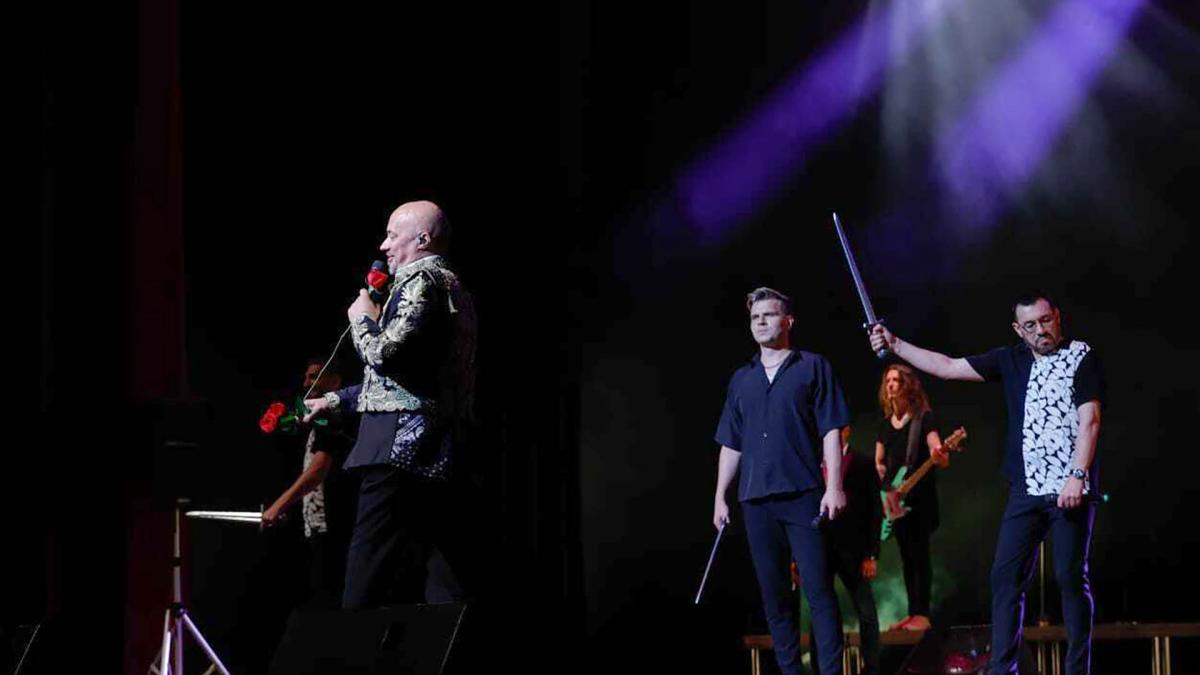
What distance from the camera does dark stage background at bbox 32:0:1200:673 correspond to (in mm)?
6828

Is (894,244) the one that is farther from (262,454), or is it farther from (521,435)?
(262,454)

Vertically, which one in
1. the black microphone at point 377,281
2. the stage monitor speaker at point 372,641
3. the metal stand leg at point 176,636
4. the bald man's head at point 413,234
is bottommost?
the metal stand leg at point 176,636

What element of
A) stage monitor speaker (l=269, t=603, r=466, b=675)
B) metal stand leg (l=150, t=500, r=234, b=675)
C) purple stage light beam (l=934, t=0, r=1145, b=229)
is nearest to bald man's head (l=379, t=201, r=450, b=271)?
stage monitor speaker (l=269, t=603, r=466, b=675)

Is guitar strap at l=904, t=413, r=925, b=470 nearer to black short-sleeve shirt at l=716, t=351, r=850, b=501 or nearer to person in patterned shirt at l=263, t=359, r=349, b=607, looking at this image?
black short-sleeve shirt at l=716, t=351, r=850, b=501

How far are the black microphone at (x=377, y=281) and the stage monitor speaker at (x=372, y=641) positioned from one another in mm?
1010

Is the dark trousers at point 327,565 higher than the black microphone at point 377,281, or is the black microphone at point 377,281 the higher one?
the black microphone at point 377,281

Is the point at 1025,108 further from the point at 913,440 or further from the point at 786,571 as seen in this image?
the point at 786,571

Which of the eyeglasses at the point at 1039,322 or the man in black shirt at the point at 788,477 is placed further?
the eyeglasses at the point at 1039,322

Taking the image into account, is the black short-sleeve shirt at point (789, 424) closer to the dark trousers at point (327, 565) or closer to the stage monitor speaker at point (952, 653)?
the stage monitor speaker at point (952, 653)

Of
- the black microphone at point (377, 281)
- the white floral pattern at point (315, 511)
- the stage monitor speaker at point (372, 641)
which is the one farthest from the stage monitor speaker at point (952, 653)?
the black microphone at point (377, 281)

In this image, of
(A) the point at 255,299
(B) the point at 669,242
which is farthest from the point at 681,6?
(A) the point at 255,299

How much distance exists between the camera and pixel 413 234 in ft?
14.1

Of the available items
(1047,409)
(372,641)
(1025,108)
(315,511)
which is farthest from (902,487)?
(372,641)

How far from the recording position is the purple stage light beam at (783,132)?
8.77m
